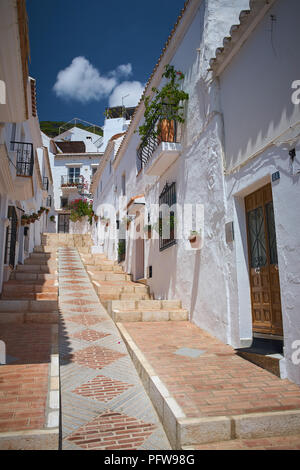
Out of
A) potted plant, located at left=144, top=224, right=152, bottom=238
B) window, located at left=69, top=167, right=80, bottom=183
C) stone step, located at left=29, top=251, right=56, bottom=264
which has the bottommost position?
stone step, located at left=29, top=251, right=56, bottom=264

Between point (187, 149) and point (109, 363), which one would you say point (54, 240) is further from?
point (109, 363)

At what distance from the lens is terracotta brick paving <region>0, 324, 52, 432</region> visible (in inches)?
121

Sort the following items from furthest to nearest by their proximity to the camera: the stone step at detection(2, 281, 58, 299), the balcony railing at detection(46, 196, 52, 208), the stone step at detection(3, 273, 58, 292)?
the balcony railing at detection(46, 196, 52, 208)
the stone step at detection(3, 273, 58, 292)
the stone step at detection(2, 281, 58, 299)

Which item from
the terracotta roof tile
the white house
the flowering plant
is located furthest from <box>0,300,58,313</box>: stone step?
the terracotta roof tile

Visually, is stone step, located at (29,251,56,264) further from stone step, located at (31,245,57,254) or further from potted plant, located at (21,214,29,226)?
potted plant, located at (21,214,29,226)

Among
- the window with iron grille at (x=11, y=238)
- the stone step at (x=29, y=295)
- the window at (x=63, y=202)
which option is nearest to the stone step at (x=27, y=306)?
the stone step at (x=29, y=295)

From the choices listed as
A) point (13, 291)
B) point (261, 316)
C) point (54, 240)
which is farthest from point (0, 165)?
point (54, 240)

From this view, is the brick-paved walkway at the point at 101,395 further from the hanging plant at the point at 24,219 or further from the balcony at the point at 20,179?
the hanging plant at the point at 24,219

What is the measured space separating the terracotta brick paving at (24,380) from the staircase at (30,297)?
0.77m

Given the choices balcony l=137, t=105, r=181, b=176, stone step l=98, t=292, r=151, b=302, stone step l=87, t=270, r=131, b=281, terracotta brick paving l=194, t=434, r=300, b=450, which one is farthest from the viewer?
stone step l=87, t=270, r=131, b=281

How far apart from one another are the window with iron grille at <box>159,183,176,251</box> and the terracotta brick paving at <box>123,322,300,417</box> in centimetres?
334

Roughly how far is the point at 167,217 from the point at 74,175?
2346cm

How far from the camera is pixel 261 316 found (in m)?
5.26
